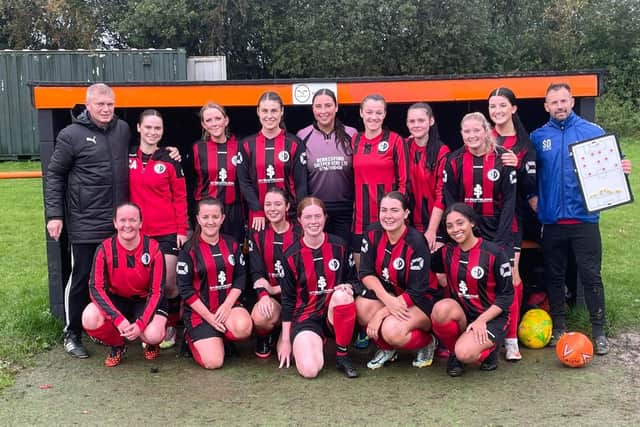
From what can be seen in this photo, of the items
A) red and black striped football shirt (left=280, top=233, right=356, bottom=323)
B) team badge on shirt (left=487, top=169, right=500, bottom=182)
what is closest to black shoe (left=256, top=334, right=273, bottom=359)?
Answer: red and black striped football shirt (left=280, top=233, right=356, bottom=323)

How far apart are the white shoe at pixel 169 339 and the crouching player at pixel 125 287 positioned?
253mm

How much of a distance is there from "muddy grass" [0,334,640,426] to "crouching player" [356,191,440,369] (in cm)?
19

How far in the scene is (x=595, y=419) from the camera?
11.1 feet

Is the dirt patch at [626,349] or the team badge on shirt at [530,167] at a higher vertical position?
the team badge on shirt at [530,167]

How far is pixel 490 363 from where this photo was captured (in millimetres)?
4145

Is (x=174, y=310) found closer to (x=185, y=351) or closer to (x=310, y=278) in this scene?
(x=185, y=351)

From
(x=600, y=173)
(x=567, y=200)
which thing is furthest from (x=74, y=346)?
(x=600, y=173)

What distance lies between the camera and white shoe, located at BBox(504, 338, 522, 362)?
4.28 m

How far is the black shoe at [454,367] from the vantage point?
404cm

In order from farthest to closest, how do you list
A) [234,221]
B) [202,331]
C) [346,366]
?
[234,221], [202,331], [346,366]

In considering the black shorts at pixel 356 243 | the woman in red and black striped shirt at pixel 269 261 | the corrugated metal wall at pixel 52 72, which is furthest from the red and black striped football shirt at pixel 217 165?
the corrugated metal wall at pixel 52 72

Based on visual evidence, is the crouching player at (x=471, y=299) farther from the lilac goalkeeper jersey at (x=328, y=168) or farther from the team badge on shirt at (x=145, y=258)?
the team badge on shirt at (x=145, y=258)

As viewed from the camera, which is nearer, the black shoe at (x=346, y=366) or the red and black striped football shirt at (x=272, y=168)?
the black shoe at (x=346, y=366)

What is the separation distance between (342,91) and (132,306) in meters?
2.10
